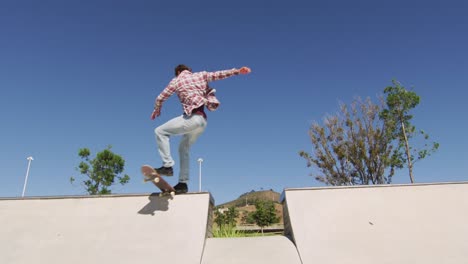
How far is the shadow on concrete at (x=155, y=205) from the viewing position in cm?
401

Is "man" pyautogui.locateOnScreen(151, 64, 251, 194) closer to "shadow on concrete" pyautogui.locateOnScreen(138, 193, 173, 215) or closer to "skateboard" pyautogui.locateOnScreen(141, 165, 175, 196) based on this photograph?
"skateboard" pyautogui.locateOnScreen(141, 165, 175, 196)

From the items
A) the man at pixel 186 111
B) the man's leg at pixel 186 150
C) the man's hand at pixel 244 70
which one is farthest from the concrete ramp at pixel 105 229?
the man's hand at pixel 244 70

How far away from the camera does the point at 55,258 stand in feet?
10.6

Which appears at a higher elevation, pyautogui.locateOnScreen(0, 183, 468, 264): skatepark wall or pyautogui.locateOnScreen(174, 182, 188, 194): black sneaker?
pyautogui.locateOnScreen(174, 182, 188, 194): black sneaker

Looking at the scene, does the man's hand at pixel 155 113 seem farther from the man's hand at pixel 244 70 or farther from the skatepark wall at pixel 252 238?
the man's hand at pixel 244 70

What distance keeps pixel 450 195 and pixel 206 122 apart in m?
3.72

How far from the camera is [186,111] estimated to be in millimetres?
4234

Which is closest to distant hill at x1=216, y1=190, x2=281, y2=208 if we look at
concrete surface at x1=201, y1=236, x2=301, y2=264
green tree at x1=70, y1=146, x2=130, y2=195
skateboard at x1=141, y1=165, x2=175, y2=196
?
green tree at x1=70, y1=146, x2=130, y2=195

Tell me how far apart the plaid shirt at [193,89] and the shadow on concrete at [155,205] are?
4.48 ft

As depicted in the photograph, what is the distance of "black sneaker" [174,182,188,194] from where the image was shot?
14.2 feet

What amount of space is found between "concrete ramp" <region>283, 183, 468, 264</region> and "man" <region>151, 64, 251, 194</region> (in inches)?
66.0

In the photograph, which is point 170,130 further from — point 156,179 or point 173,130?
point 156,179

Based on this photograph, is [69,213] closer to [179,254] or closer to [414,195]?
[179,254]

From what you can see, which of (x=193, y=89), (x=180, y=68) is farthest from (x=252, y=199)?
(x=193, y=89)
